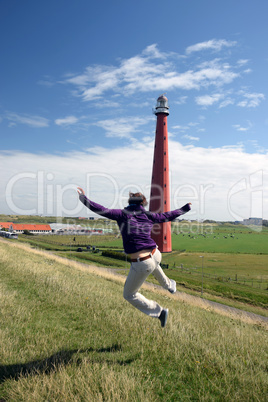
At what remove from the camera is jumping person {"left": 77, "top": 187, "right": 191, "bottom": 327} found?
4.97 meters

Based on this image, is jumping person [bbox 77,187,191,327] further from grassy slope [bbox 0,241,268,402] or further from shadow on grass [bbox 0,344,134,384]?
shadow on grass [bbox 0,344,134,384]

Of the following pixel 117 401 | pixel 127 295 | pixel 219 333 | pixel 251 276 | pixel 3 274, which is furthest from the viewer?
pixel 251 276

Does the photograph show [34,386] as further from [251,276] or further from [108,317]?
[251,276]

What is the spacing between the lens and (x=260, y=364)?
16.0ft

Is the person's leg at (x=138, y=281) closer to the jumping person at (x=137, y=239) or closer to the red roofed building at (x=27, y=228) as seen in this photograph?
the jumping person at (x=137, y=239)

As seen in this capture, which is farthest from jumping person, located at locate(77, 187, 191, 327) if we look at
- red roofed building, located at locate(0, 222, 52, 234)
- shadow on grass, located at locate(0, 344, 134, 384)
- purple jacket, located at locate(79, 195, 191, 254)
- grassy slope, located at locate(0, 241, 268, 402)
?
red roofed building, located at locate(0, 222, 52, 234)

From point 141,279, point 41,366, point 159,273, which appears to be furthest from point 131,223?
point 41,366

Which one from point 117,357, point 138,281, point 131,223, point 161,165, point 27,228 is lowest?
point 27,228

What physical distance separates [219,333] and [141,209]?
370 cm

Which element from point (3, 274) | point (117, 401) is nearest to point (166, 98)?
point (3, 274)

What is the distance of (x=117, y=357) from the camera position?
16.3ft

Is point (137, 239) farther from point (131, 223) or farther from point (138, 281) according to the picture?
point (138, 281)

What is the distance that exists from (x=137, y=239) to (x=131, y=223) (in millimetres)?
307

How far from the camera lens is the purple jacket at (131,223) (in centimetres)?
503
